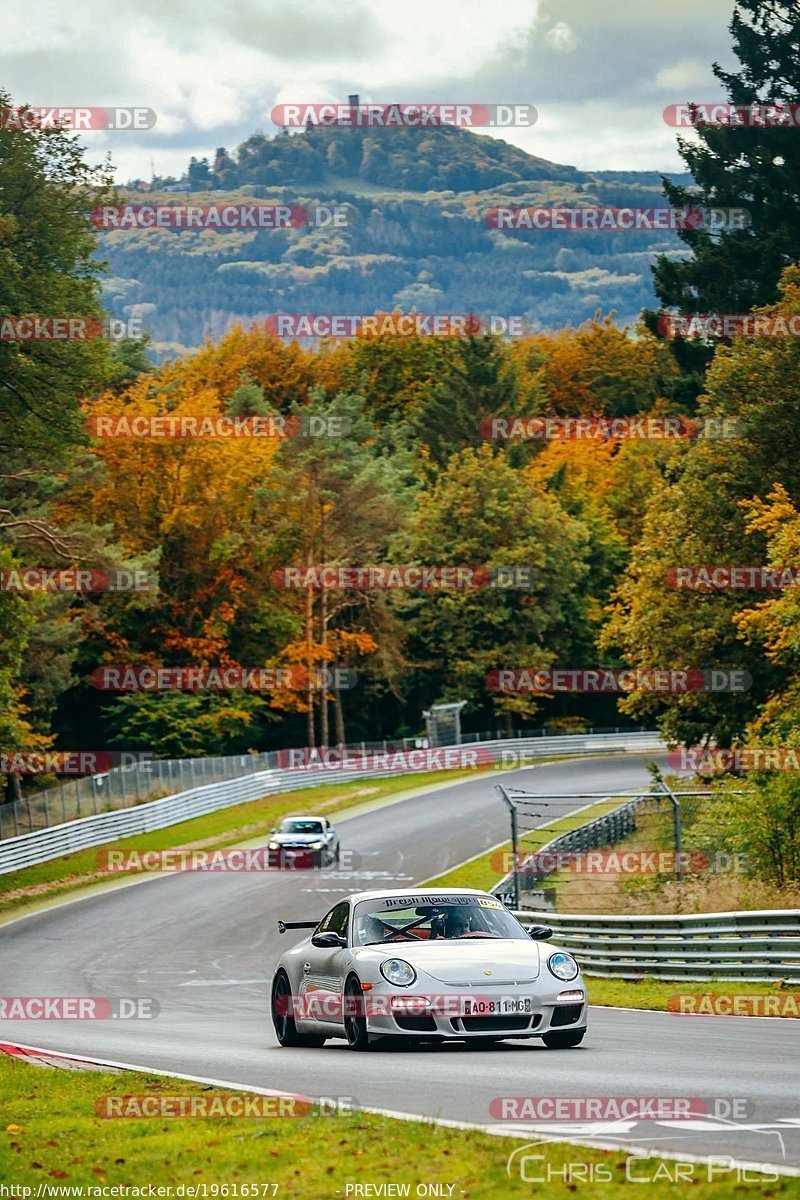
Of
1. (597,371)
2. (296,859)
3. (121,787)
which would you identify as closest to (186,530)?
(121,787)

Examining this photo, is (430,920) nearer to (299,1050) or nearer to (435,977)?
(435,977)

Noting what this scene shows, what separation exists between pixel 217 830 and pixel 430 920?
40205 millimetres

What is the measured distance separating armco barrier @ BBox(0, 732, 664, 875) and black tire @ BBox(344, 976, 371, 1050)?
31430 millimetres

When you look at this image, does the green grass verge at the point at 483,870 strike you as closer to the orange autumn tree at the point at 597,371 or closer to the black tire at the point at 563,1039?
the black tire at the point at 563,1039

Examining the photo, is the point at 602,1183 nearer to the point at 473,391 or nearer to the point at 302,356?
the point at 473,391

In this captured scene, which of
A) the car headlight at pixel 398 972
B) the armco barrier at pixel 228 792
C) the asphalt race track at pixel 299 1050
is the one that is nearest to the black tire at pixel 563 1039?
the asphalt race track at pixel 299 1050

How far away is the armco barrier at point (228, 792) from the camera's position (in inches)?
1823

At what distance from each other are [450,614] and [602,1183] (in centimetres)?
7650

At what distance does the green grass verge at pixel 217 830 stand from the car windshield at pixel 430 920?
90.1 feet

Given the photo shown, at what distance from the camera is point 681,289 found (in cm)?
5891

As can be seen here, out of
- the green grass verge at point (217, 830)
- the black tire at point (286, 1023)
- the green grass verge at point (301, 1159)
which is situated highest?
the green grass verge at point (301, 1159)

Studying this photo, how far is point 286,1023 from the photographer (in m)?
15.1

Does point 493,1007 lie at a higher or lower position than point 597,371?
lower

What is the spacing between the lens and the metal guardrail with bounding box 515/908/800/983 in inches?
750
